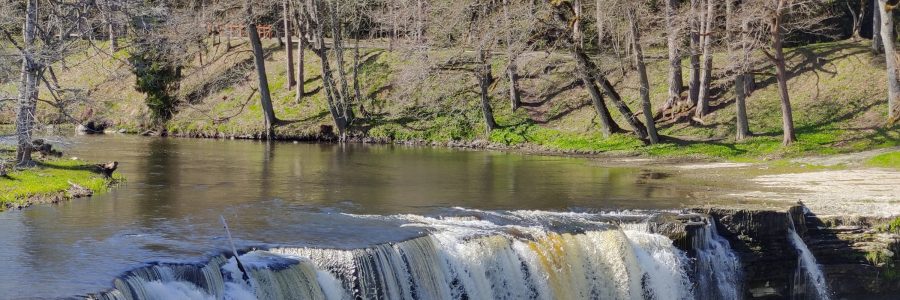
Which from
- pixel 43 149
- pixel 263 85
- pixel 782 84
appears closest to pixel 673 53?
pixel 782 84

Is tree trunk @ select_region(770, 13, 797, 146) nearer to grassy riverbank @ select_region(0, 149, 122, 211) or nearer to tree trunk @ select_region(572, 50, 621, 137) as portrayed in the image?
tree trunk @ select_region(572, 50, 621, 137)

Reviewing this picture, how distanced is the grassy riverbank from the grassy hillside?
16.1 ft

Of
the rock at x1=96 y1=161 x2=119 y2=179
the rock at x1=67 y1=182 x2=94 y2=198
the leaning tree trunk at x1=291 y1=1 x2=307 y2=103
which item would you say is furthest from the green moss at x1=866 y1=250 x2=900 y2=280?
the leaning tree trunk at x1=291 y1=1 x2=307 y2=103

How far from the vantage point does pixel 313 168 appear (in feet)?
96.8

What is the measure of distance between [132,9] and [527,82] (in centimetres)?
2522

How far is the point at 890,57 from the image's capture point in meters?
29.7

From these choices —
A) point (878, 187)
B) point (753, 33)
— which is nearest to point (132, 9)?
point (878, 187)

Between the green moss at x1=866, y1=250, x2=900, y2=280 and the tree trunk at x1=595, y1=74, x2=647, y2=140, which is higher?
the tree trunk at x1=595, y1=74, x2=647, y2=140

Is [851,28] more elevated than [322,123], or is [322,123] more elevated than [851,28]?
[851,28]

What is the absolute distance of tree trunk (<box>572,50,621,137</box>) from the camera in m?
32.8

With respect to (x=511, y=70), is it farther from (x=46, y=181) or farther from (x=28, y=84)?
(x=28, y=84)

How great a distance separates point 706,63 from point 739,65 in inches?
87.3

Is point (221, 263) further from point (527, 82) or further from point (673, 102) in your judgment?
point (527, 82)

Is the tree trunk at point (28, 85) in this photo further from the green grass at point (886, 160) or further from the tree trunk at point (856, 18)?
the tree trunk at point (856, 18)
